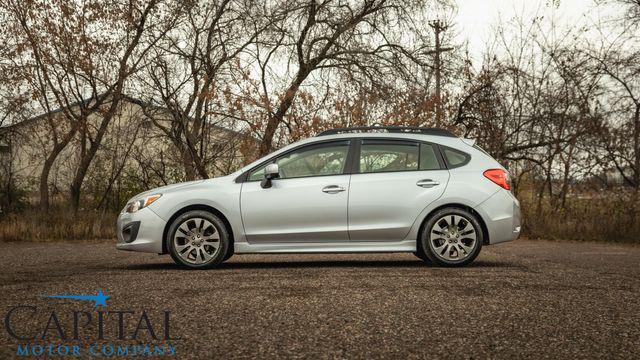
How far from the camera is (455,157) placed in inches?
339

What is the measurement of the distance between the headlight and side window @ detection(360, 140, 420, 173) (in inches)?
103

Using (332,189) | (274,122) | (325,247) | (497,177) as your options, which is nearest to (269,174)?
(332,189)

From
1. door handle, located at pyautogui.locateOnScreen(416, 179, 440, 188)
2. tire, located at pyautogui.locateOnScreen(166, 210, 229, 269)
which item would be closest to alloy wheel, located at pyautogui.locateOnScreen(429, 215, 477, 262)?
door handle, located at pyautogui.locateOnScreen(416, 179, 440, 188)

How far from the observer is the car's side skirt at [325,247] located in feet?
27.5

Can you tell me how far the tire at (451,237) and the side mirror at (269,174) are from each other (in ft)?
→ 6.37

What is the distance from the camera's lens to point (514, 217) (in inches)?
337

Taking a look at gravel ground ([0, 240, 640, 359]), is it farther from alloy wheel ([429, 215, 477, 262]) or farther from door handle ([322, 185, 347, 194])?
door handle ([322, 185, 347, 194])

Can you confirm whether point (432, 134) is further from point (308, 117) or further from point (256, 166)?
point (308, 117)

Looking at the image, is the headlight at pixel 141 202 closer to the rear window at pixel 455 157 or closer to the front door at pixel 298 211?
the front door at pixel 298 211

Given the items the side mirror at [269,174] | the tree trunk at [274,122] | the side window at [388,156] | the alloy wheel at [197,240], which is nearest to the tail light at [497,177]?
the side window at [388,156]

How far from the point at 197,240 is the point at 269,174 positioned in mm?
1201

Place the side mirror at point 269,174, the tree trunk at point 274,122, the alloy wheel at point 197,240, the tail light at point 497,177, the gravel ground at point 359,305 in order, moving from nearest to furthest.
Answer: the gravel ground at point 359,305, the side mirror at point 269,174, the alloy wheel at point 197,240, the tail light at point 497,177, the tree trunk at point 274,122

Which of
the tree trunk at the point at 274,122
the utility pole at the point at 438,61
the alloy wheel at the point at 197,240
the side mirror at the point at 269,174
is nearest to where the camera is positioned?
the side mirror at the point at 269,174

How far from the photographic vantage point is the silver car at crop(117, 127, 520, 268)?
837 centimetres
